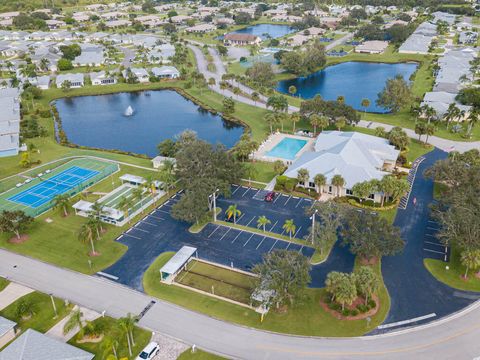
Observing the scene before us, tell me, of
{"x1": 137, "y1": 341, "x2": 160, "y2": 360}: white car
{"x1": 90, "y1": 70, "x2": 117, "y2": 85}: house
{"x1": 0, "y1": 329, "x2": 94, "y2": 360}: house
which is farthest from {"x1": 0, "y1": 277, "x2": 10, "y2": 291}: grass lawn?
{"x1": 90, "y1": 70, "x2": 117, "y2": 85}: house

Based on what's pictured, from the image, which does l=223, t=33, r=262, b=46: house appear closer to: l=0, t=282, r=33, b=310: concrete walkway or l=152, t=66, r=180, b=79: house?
l=152, t=66, r=180, b=79: house

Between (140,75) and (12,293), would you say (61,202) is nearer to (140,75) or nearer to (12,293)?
(12,293)

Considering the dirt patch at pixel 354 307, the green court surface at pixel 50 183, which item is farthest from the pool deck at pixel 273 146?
the dirt patch at pixel 354 307

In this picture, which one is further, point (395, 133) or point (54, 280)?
point (395, 133)

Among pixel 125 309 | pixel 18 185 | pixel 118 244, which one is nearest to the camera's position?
pixel 125 309

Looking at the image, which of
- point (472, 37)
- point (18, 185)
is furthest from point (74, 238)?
A: point (472, 37)

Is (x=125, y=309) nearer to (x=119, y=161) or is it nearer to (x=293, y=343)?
(x=293, y=343)
